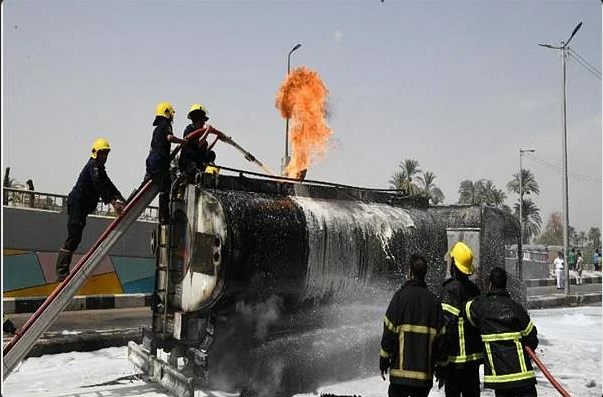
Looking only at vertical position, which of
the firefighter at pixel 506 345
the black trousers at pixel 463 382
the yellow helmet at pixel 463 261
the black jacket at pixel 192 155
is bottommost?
the black trousers at pixel 463 382

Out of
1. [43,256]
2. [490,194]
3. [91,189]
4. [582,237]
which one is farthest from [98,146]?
[582,237]

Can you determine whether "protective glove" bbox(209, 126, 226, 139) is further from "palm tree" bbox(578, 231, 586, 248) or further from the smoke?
"palm tree" bbox(578, 231, 586, 248)

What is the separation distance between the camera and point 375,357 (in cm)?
736

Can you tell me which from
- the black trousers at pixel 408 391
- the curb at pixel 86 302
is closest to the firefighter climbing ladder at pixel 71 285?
the black trousers at pixel 408 391

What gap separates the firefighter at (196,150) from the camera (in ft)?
21.6

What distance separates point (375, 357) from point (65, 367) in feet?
13.8

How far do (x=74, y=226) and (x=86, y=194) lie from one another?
17.5 inches

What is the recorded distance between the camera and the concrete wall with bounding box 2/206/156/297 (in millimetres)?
14367

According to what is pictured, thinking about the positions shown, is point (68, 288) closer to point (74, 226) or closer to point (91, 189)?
point (74, 226)

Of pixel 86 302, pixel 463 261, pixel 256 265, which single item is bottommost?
pixel 86 302

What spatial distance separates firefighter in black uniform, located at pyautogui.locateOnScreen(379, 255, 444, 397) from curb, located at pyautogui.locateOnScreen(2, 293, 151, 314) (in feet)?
27.3

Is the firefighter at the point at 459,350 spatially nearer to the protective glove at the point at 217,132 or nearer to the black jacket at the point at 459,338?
the black jacket at the point at 459,338

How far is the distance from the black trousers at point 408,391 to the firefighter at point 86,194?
13.6 feet

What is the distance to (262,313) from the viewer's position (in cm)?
617
